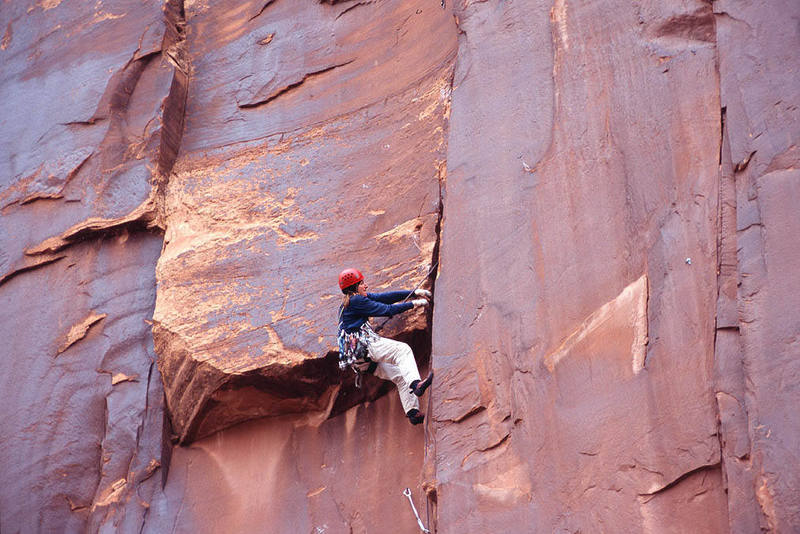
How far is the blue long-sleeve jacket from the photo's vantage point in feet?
26.9

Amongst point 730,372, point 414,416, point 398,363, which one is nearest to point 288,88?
point 398,363

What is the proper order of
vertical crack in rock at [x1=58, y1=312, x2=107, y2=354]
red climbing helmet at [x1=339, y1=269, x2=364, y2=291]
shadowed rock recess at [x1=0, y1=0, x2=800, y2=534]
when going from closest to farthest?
shadowed rock recess at [x1=0, y1=0, x2=800, y2=534] < red climbing helmet at [x1=339, y1=269, x2=364, y2=291] < vertical crack in rock at [x1=58, y1=312, x2=107, y2=354]

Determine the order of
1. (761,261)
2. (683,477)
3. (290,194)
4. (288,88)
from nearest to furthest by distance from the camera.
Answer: (683,477) < (761,261) < (290,194) < (288,88)

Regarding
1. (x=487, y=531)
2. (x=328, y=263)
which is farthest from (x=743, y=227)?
(x=328, y=263)

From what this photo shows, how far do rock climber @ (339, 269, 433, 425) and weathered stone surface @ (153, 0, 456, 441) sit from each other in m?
0.34

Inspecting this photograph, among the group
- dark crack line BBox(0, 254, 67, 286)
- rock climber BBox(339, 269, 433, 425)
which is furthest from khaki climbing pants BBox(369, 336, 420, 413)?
dark crack line BBox(0, 254, 67, 286)

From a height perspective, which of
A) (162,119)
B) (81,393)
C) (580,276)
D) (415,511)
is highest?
(162,119)

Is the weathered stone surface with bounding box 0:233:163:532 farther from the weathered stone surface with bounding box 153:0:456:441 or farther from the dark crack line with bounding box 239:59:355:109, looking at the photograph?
the dark crack line with bounding box 239:59:355:109

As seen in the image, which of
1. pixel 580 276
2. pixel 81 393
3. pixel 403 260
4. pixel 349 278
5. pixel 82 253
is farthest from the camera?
pixel 82 253

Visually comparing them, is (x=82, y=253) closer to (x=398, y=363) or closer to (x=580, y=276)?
(x=398, y=363)

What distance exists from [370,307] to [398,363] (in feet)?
1.70

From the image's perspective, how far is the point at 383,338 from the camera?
8328 millimetres

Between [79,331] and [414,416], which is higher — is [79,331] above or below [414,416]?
above

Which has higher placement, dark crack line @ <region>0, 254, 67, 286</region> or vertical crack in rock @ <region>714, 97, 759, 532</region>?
dark crack line @ <region>0, 254, 67, 286</region>
